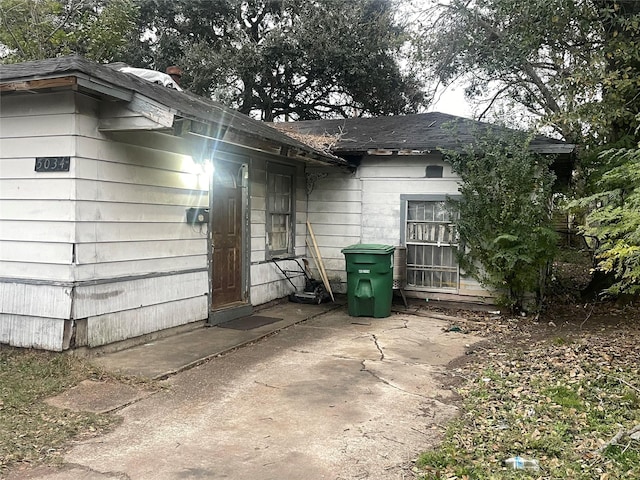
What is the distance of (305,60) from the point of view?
1789 cm

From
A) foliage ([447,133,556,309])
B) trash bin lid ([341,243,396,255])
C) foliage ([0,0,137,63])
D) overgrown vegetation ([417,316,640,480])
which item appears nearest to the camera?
overgrown vegetation ([417,316,640,480])

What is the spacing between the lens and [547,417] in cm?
382

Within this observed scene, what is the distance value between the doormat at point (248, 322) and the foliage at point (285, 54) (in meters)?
12.3

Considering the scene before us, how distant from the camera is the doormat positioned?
22.4 feet

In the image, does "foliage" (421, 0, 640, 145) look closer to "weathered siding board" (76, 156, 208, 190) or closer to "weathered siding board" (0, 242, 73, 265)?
"weathered siding board" (76, 156, 208, 190)

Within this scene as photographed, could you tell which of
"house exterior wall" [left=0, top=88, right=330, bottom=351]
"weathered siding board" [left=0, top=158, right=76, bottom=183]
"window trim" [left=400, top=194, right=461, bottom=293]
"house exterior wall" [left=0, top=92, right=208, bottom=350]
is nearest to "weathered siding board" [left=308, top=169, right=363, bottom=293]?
"window trim" [left=400, top=194, right=461, bottom=293]

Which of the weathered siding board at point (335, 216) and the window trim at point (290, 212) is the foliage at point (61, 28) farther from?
the weathered siding board at point (335, 216)

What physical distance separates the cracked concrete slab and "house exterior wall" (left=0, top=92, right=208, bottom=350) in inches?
46.3

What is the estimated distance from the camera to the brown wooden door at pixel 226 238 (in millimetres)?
7070

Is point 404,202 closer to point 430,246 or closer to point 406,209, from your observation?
point 406,209

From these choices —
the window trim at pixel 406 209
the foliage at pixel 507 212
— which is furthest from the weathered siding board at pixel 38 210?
the window trim at pixel 406 209

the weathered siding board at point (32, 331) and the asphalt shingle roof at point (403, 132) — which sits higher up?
the asphalt shingle roof at point (403, 132)

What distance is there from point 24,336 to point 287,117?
16687 millimetres

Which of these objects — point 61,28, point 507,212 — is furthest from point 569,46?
point 61,28
